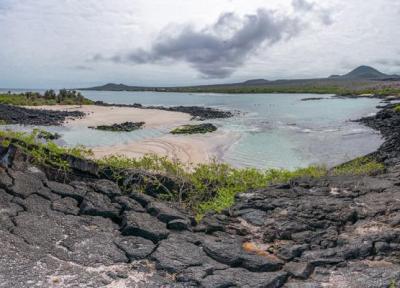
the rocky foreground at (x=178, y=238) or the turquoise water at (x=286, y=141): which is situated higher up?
the rocky foreground at (x=178, y=238)

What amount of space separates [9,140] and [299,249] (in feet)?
20.9

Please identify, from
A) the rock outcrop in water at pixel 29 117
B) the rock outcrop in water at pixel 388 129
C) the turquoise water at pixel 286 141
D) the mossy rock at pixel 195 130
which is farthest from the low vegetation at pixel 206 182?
the rock outcrop in water at pixel 29 117

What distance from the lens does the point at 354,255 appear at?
6.66 m

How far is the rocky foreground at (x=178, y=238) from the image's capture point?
5.81m

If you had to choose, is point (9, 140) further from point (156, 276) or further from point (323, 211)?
point (323, 211)

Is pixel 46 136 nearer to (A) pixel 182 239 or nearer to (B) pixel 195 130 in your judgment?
(B) pixel 195 130

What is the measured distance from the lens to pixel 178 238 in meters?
6.91

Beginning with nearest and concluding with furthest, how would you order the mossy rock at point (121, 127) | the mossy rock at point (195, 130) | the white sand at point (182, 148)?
the white sand at point (182, 148) → the mossy rock at point (195, 130) → the mossy rock at point (121, 127)

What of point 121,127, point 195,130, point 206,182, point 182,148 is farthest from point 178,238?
point 121,127

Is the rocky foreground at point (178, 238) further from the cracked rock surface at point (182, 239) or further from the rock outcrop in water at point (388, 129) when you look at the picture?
the rock outcrop in water at point (388, 129)

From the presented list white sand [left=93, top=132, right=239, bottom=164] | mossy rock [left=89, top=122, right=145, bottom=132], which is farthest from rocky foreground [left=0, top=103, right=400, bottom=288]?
mossy rock [left=89, top=122, right=145, bottom=132]

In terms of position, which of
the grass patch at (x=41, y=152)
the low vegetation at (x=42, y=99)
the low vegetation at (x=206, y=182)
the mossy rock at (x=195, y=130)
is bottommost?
the mossy rock at (x=195, y=130)

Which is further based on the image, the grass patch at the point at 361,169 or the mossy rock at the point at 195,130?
the mossy rock at the point at 195,130

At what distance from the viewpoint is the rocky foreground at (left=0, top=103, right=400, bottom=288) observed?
5809 mm
